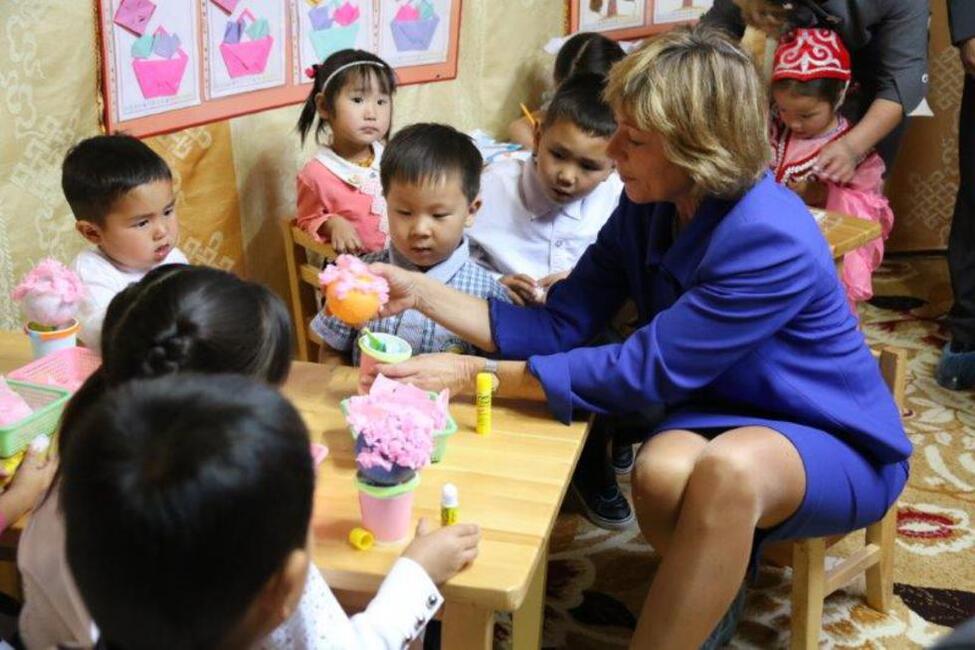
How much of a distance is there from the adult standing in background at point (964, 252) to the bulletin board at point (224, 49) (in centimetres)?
171

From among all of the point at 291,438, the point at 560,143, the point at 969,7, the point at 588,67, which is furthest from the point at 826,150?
the point at 291,438

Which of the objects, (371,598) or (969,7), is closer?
(371,598)

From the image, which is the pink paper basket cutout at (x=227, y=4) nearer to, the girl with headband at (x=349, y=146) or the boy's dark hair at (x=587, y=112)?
the girl with headband at (x=349, y=146)

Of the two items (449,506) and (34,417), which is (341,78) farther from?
(449,506)

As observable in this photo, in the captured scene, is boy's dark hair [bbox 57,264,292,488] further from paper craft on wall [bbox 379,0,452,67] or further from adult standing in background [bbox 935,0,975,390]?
adult standing in background [bbox 935,0,975,390]

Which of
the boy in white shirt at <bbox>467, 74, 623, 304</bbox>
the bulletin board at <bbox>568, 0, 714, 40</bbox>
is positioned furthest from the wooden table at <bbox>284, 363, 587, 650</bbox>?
the bulletin board at <bbox>568, 0, 714, 40</bbox>

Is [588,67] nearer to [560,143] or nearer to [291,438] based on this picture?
[560,143]

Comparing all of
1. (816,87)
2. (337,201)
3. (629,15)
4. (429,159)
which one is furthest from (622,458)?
(629,15)

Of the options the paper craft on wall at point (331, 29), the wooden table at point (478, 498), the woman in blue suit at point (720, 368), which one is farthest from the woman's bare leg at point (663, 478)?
the paper craft on wall at point (331, 29)

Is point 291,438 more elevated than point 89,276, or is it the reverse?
point 291,438

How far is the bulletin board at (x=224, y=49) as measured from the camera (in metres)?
2.53

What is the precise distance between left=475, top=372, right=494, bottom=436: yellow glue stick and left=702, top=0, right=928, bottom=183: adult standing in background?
6.27 ft

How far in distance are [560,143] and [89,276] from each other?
1079 mm

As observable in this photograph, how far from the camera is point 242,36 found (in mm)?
2844
